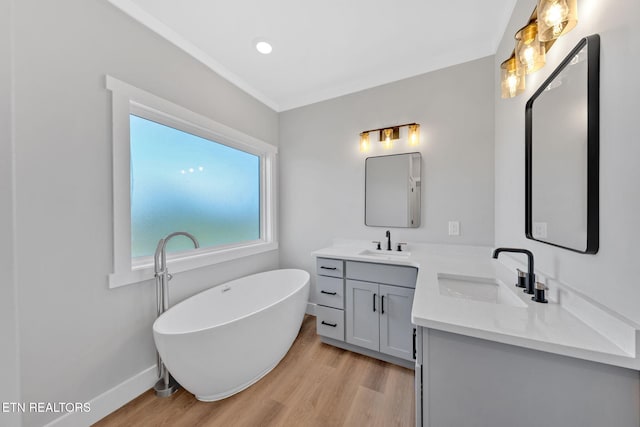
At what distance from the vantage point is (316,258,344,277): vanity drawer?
202 centimetres

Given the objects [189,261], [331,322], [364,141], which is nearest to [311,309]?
[331,322]

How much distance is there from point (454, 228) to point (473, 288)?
32.0 inches

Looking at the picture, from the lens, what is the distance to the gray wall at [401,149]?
6.41 feet

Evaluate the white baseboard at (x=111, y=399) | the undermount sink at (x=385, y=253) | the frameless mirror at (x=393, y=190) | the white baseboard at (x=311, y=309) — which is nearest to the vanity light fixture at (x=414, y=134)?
the frameless mirror at (x=393, y=190)

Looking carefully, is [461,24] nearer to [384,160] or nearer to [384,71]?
[384,71]

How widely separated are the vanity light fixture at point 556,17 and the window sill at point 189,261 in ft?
7.98

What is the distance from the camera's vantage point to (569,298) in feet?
2.88

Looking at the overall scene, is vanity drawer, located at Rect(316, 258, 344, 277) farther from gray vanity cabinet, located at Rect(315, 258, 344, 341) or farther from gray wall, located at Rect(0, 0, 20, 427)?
gray wall, located at Rect(0, 0, 20, 427)

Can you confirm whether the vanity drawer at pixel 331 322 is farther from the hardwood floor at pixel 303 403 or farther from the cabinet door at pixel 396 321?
the cabinet door at pixel 396 321

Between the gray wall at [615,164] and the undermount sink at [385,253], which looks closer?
the gray wall at [615,164]

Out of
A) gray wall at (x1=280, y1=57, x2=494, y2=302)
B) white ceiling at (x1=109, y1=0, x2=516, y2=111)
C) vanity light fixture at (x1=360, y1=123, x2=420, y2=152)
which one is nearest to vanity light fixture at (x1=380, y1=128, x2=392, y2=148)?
vanity light fixture at (x1=360, y1=123, x2=420, y2=152)

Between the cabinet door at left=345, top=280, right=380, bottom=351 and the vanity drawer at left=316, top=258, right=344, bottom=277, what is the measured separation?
12cm

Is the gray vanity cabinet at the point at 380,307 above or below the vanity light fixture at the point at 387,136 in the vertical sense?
below

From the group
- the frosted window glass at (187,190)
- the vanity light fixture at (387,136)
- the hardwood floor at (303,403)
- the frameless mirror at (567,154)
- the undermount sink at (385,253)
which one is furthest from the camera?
the vanity light fixture at (387,136)
